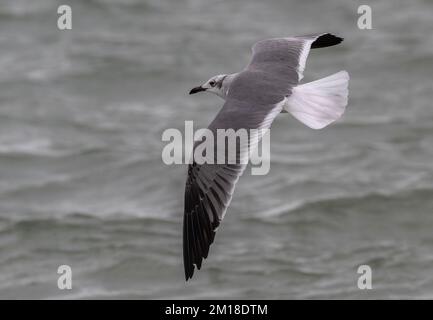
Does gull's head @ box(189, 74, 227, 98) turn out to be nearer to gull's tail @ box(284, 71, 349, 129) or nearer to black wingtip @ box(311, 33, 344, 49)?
gull's tail @ box(284, 71, 349, 129)

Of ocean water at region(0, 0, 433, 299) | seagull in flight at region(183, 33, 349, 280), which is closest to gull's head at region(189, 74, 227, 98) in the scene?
seagull in flight at region(183, 33, 349, 280)

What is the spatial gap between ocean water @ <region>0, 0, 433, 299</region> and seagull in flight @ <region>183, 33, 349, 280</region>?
181 centimetres

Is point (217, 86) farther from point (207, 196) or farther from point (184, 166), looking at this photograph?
point (184, 166)

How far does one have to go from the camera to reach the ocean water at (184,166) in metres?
7.03

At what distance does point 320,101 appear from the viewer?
16.5 ft

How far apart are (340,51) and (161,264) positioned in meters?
3.64

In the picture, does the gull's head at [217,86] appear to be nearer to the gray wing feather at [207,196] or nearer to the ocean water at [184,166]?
the gray wing feather at [207,196]

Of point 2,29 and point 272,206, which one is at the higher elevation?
point 2,29

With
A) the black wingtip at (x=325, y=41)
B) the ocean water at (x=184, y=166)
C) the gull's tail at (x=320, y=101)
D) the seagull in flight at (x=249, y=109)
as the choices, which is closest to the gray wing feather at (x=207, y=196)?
the seagull in flight at (x=249, y=109)

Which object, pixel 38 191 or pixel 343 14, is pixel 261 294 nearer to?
pixel 38 191

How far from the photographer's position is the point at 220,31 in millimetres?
10312
